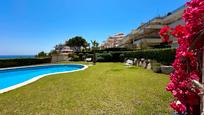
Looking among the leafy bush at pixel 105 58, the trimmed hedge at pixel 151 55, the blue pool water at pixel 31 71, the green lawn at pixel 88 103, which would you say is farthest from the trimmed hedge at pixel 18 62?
the green lawn at pixel 88 103

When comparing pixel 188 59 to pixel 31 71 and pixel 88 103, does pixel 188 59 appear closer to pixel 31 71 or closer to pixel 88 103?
pixel 88 103

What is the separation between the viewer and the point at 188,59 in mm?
2789

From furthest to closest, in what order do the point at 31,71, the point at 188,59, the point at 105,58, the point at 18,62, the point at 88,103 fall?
1. the point at 105,58
2. the point at 18,62
3. the point at 31,71
4. the point at 88,103
5. the point at 188,59

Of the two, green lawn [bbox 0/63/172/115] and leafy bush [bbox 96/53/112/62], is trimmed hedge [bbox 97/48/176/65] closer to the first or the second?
leafy bush [bbox 96/53/112/62]

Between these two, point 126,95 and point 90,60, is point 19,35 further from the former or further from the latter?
point 126,95

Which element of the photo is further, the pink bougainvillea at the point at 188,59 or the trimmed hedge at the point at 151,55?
the trimmed hedge at the point at 151,55

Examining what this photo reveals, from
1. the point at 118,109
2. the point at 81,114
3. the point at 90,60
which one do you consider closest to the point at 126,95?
the point at 118,109

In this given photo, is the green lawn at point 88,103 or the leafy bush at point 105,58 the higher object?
the leafy bush at point 105,58

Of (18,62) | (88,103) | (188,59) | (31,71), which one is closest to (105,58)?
(31,71)

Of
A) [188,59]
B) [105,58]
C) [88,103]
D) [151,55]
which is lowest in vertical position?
[88,103]

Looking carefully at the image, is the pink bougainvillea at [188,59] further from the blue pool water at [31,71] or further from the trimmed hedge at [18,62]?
the trimmed hedge at [18,62]

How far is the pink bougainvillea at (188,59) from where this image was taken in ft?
8.03

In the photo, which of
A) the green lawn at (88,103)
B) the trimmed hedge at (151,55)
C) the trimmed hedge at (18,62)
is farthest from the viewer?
the trimmed hedge at (18,62)

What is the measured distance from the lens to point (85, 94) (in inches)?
275
